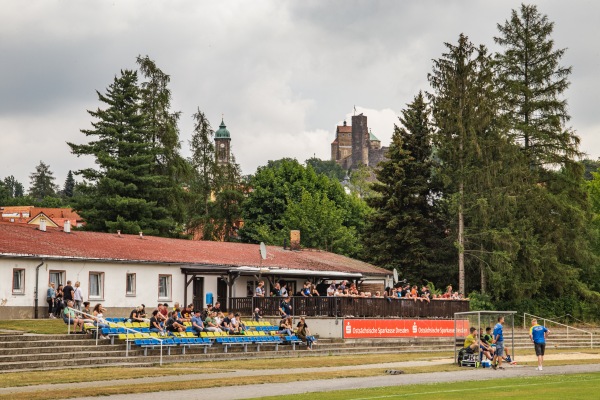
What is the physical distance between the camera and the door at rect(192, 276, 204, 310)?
4512cm

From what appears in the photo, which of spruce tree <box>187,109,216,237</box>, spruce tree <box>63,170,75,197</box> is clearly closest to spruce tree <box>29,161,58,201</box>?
spruce tree <box>63,170,75,197</box>

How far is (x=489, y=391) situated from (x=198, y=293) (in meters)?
25.7

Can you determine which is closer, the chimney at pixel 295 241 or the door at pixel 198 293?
the door at pixel 198 293

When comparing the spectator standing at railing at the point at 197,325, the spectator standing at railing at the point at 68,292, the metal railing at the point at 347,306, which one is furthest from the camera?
the metal railing at the point at 347,306

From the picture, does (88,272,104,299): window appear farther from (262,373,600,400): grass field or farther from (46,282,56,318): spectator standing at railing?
(262,373,600,400): grass field

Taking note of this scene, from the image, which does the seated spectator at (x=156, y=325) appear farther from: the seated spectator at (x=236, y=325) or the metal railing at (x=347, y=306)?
the metal railing at (x=347, y=306)

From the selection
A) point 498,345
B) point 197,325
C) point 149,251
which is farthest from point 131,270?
point 498,345

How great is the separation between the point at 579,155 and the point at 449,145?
898cm

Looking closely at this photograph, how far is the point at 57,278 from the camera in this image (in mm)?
39406

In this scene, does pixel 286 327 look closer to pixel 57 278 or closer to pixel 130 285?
pixel 130 285

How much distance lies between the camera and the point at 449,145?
56.4m

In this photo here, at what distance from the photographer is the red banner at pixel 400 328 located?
131 ft

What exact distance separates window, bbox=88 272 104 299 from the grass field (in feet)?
70.3

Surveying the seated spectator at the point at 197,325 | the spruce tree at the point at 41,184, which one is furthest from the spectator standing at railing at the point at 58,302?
the spruce tree at the point at 41,184
